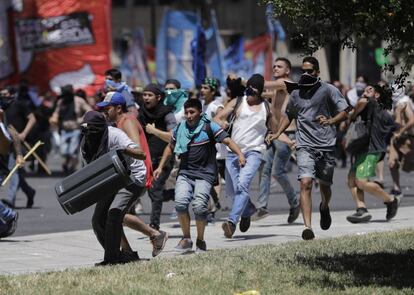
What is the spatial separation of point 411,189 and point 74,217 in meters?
6.94

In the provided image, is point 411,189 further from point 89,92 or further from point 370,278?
point 370,278

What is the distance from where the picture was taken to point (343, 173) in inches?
986

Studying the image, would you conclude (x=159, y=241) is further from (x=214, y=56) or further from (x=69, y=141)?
(x=214, y=56)

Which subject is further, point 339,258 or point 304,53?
point 339,258

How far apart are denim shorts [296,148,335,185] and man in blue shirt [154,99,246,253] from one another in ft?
2.79

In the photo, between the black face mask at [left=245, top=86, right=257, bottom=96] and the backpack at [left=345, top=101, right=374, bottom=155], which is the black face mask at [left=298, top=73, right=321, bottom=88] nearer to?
the black face mask at [left=245, top=86, right=257, bottom=96]

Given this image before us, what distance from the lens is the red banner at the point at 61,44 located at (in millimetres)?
25312

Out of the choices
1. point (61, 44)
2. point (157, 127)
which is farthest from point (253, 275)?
point (61, 44)

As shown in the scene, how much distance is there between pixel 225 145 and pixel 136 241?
4.68 ft

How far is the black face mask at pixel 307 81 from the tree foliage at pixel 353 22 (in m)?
3.15

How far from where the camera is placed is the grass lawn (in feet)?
29.2

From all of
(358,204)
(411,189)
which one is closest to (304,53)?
(358,204)

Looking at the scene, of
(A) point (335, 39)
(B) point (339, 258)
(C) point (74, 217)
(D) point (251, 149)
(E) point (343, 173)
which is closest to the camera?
(A) point (335, 39)

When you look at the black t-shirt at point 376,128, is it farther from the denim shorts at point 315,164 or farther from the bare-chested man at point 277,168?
the denim shorts at point 315,164
